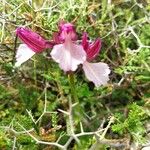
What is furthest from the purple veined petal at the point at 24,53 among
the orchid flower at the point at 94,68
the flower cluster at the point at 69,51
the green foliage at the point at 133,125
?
the green foliage at the point at 133,125

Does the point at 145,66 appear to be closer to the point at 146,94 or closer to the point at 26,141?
the point at 146,94

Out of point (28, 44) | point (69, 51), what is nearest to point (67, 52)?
point (69, 51)

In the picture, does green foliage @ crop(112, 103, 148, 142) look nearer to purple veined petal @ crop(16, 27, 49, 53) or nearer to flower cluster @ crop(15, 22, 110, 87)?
flower cluster @ crop(15, 22, 110, 87)

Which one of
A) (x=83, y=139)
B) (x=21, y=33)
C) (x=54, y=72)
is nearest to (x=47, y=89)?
(x=54, y=72)

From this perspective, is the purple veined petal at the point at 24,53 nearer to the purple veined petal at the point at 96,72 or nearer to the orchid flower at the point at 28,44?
the orchid flower at the point at 28,44

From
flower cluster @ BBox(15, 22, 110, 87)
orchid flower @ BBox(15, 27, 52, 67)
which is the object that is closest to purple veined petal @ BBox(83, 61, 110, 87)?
flower cluster @ BBox(15, 22, 110, 87)

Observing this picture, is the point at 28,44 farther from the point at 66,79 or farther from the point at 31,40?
the point at 66,79

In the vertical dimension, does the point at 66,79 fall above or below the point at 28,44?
below
